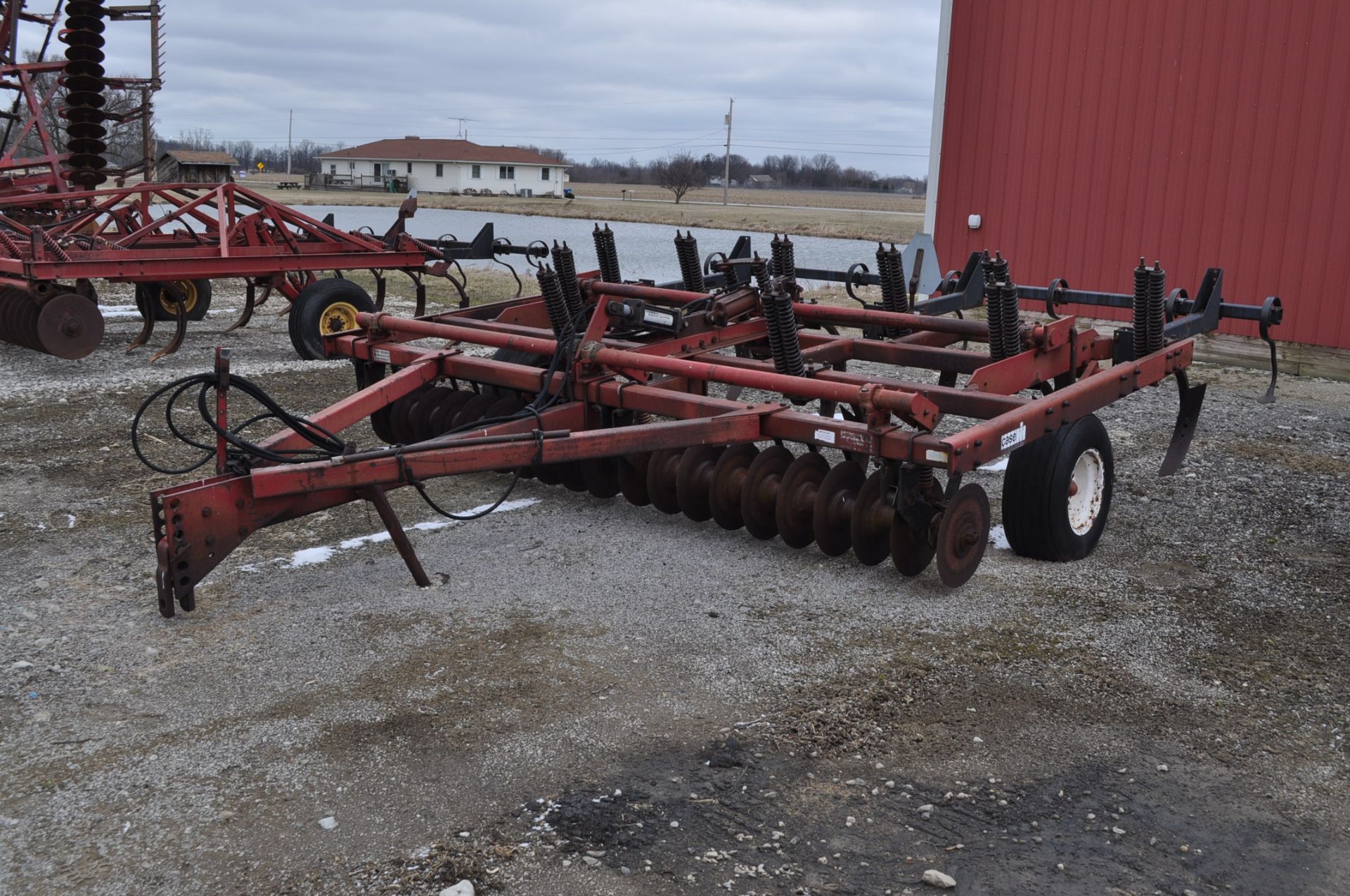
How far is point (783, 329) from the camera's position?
17.3 feet

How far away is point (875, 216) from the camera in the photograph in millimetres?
39281

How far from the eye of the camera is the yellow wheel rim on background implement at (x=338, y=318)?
998 centimetres

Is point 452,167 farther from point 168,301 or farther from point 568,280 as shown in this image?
point 568,280

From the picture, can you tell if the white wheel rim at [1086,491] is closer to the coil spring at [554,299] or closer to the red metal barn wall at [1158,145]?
the coil spring at [554,299]

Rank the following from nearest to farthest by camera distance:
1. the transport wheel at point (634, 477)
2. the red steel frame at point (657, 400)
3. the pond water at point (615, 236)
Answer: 1. the red steel frame at point (657, 400)
2. the transport wheel at point (634, 477)
3. the pond water at point (615, 236)

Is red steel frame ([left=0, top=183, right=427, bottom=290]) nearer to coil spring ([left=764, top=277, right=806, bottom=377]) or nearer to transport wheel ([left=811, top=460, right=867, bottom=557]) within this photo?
coil spring ([left=764, top=277, right=806, bottom=377])

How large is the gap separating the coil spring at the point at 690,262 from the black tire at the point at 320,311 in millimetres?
3353

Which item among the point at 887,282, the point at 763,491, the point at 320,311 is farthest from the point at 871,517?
the point at 320,311

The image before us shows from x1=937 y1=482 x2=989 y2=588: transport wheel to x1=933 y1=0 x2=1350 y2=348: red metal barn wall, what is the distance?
713cm

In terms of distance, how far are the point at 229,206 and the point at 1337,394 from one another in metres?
8.91

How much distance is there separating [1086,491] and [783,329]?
1491 mm

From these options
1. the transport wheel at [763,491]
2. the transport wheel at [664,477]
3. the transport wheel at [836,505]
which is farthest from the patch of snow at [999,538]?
the transport wheel at [664,477]

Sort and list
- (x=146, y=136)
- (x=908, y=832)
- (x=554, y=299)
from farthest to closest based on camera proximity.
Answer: (x=146, y=136), (x=554, y=299), (x=908, y=832)

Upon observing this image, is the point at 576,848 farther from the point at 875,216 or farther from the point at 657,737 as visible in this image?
the point at 875,216
